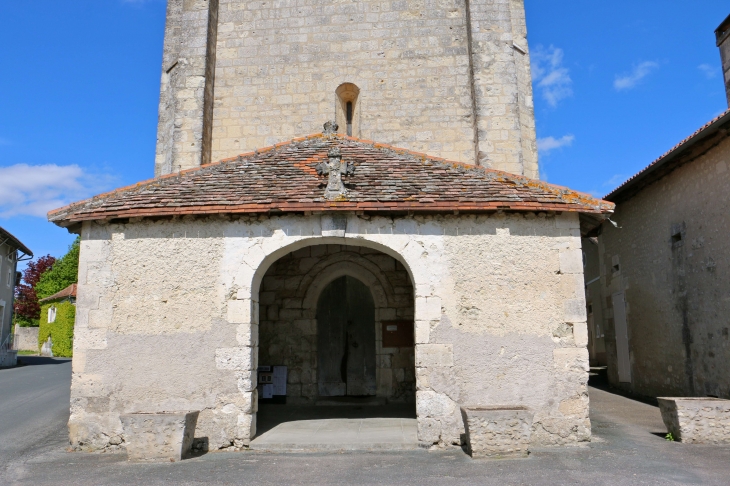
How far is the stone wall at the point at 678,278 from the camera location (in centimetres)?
878

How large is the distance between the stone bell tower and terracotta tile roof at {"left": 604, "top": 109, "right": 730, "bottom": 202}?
2.03m

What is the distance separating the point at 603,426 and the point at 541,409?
6.74 feet

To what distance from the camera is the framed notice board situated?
9.38 metres

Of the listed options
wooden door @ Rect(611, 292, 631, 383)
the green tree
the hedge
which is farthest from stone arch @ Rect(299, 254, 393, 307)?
the green tree

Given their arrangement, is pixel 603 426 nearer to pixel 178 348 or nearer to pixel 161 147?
pixel 178 348

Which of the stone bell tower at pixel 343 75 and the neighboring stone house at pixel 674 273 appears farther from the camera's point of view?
the stone bell tower at pixel 343 75

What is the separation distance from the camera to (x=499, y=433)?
5.96m

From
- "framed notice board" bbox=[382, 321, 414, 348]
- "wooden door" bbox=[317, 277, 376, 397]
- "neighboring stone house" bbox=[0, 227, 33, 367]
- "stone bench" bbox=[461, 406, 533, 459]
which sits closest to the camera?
"stone bench" bbox=[461, 406, 533, 459]

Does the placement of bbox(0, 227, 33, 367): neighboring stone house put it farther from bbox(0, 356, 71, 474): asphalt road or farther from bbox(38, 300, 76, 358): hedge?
bbox(0, 356, 71, 474): asphalt road

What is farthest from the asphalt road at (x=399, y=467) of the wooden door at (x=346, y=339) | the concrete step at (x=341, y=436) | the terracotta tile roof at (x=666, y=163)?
the terracotta tile roof at (x=666, y=163)

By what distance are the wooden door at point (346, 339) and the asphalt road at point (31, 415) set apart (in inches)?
161

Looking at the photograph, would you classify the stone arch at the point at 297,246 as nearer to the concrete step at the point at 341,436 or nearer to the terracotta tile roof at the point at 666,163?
the concrete step at the point at 341,436

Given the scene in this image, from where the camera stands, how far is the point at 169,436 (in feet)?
19.9

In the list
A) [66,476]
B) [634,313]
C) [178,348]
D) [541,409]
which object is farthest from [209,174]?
[634,313]
